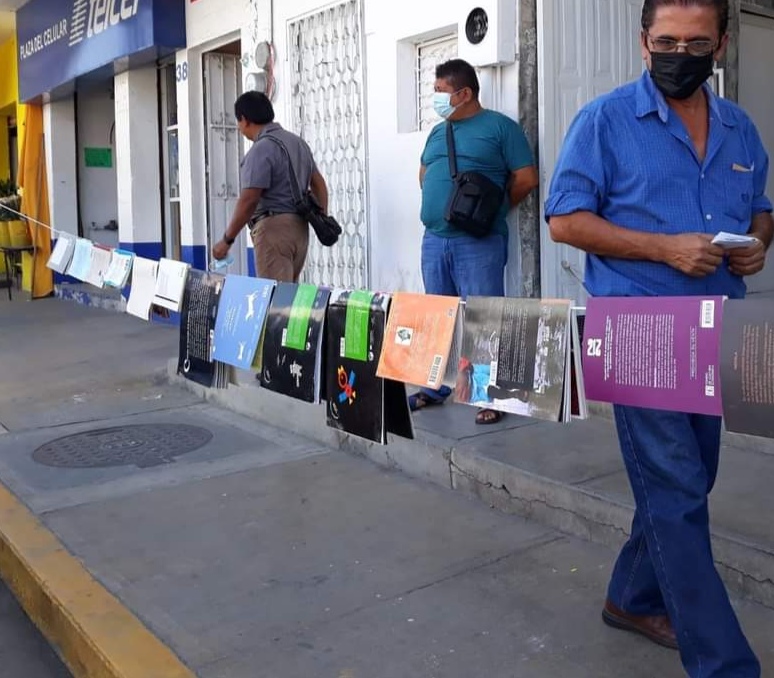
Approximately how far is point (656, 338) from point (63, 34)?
11187mm

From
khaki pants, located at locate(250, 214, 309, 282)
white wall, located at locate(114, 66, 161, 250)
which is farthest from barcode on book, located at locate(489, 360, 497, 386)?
white wall, located at locate(114, 66, 161, 250)

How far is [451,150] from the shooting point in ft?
16.5

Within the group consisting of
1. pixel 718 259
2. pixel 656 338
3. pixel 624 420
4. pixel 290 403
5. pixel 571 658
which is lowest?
pixel 571 658

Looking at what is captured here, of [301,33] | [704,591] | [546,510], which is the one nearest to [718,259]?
[704,591]

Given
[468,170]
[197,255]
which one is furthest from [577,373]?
[197,255]

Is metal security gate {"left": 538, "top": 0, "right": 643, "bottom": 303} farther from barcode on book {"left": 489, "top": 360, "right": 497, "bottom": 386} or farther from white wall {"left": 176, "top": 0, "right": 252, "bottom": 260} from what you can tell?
white wall {"left": 176, "top": 0, "right": 252, "bottom": 260}

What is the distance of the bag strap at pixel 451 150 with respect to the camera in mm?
4976

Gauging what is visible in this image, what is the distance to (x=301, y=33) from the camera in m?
7.67

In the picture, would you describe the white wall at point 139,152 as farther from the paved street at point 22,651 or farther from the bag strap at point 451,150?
the paved street at point 22,651

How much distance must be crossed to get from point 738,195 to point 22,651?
9.40 feet

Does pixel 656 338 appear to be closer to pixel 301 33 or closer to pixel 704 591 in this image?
pixel 704 591

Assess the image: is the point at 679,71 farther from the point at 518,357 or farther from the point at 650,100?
the point at 518,357

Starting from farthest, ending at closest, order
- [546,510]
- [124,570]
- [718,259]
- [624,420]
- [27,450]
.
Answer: [27,450] < [546,510] < [124,570] < [624,420] < [718,259]

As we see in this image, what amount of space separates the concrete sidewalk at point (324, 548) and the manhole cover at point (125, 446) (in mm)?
24
